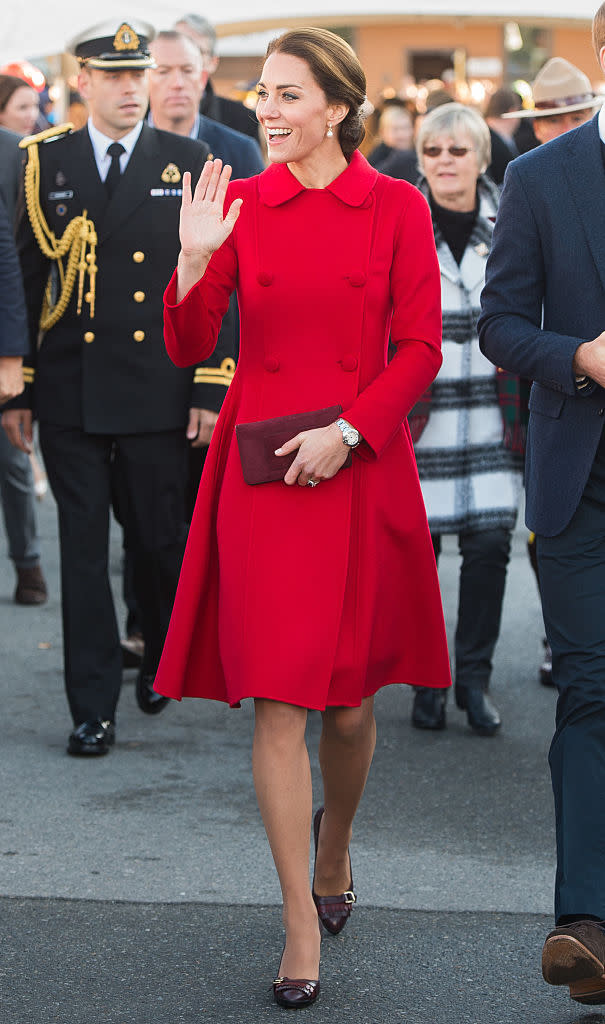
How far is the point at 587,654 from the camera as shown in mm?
3602

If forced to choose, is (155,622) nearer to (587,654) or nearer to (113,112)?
(113,112)

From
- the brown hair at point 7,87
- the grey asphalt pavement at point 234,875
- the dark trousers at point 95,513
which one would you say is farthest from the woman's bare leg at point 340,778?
the brown hair at point 7,87

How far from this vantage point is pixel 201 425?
5.55 metres

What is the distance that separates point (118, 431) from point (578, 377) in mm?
2289

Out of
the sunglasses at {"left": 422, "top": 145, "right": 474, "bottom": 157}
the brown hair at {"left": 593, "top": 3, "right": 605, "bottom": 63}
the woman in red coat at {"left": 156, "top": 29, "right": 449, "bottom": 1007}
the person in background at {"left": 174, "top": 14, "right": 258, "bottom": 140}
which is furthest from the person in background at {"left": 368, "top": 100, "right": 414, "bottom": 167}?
the brown hair at {"left": 593, "top": 3, "right": 605, "bottom": 63}

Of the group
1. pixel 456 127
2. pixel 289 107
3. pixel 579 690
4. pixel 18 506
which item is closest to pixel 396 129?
pixel 18 506

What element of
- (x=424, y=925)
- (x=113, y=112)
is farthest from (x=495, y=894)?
(x=113, y=112)

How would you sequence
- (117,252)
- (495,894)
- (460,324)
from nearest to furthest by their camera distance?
(495,894) → (117,252) → (460,324)

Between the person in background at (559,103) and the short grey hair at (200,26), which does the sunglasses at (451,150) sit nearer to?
the person in background at (559,103)

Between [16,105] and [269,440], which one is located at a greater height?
[16,105]

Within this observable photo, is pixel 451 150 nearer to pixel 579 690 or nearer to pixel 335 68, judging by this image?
pixel 335 68

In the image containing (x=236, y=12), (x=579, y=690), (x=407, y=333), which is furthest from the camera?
(x=236, y=12)

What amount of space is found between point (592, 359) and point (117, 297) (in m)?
2.38

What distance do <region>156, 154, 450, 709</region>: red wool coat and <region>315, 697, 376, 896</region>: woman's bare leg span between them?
0.34 ft
